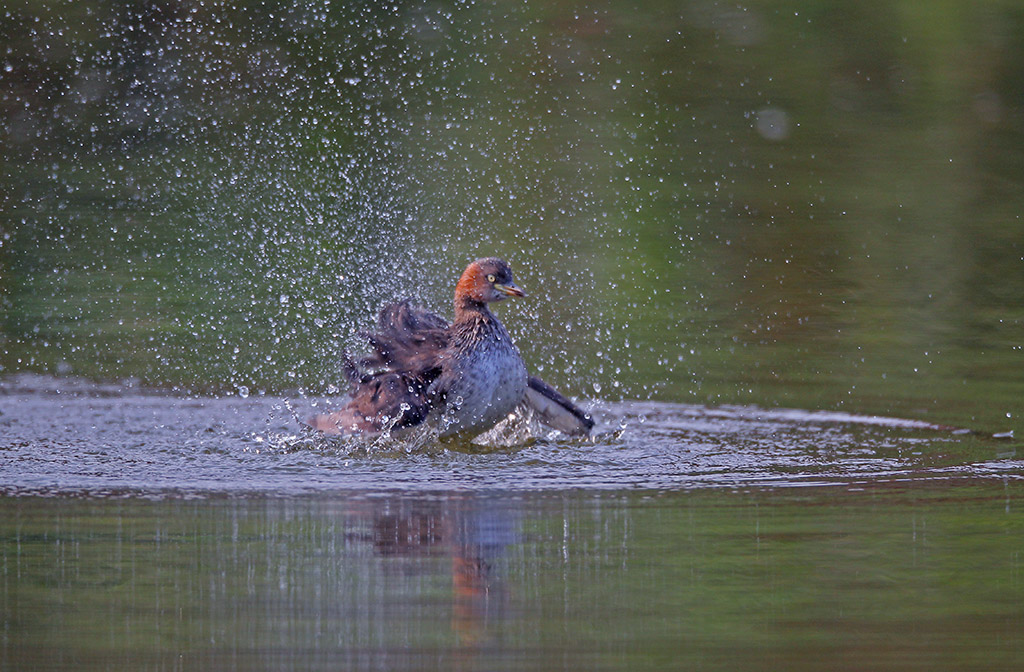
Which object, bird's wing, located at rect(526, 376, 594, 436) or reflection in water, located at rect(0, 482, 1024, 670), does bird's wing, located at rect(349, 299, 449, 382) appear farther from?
reflection in water, located at rect(0, 482, 1024, 670)

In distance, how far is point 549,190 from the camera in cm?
1290

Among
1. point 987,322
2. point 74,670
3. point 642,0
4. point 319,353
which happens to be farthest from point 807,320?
point 642,0

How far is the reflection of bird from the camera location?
25.6 ft

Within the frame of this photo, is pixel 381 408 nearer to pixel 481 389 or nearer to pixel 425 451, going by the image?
pixel 425 451

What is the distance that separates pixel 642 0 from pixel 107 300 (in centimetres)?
907

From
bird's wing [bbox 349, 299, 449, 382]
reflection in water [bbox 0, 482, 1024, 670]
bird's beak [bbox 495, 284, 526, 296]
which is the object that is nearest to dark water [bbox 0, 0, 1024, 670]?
reflection in water [bbox 0, 482, 1024, 670]

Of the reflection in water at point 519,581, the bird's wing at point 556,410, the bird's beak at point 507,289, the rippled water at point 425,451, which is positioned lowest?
the reflection in water at point 519,581

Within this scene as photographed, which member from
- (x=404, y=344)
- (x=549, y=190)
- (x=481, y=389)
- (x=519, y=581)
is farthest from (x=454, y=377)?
(x=549, y=190)

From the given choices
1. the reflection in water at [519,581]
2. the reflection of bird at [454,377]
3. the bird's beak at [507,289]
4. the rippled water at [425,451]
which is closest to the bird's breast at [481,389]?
the reflection of bird at [454,377]

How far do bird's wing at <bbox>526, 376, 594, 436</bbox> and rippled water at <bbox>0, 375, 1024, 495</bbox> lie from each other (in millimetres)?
90

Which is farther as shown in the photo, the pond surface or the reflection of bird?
the reflection of bird

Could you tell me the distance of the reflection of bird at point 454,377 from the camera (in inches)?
307

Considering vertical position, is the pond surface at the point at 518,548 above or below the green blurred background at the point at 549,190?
below

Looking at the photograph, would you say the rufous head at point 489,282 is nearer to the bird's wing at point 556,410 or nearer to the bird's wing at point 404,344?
the bird's wing at point 404,344
